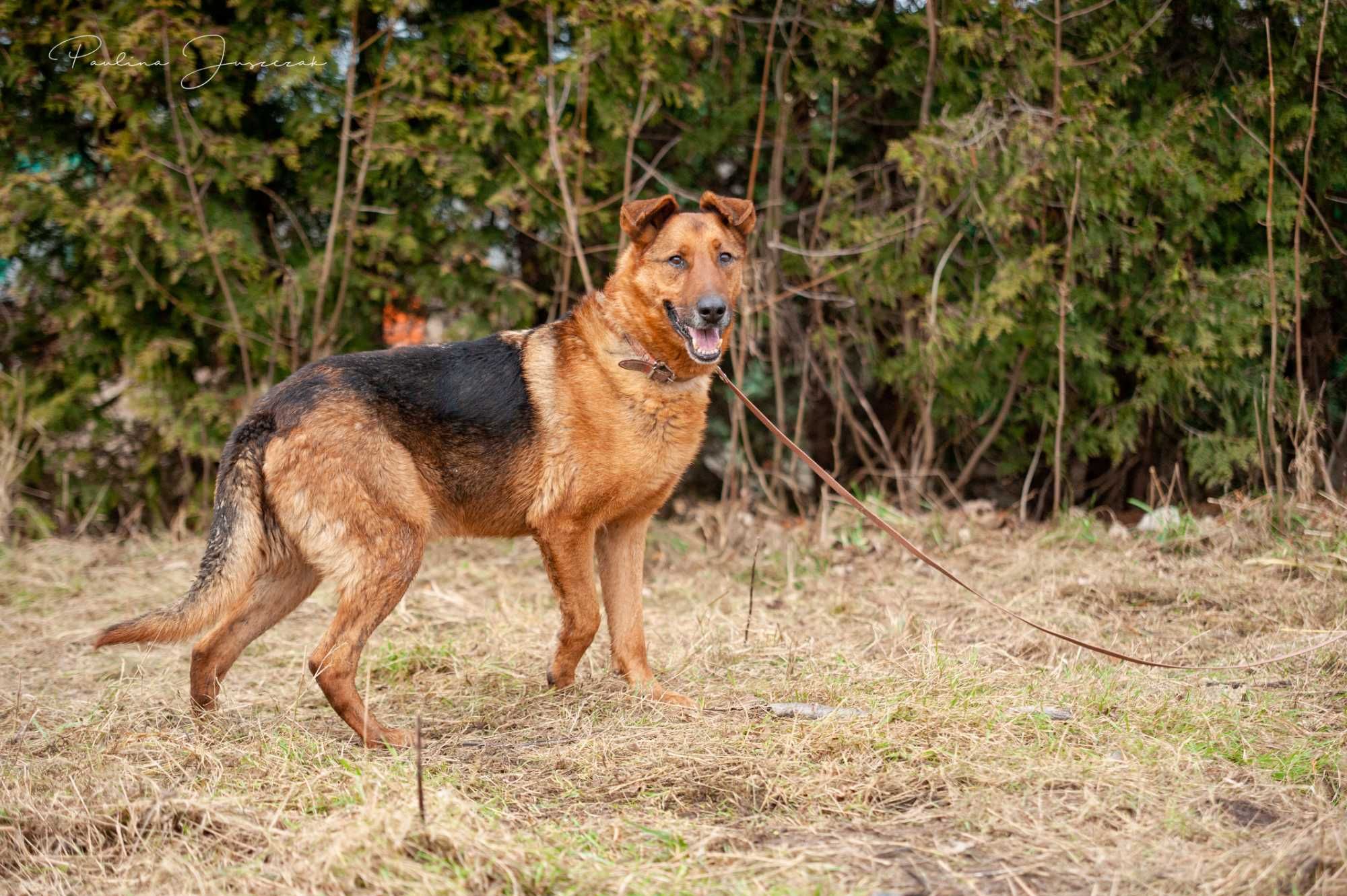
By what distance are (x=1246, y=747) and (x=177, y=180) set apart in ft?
22.1

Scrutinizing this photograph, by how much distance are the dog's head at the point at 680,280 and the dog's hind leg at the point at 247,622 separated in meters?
1.72

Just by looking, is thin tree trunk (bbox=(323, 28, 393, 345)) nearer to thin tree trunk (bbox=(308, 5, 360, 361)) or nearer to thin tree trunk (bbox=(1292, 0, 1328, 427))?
thin tree trunk (bbox=(308, 5, 360, 361))

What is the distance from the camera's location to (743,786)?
11.4 ft

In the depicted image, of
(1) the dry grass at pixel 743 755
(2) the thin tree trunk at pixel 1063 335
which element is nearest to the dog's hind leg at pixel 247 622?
(1) the dry grass at pixel 743 755

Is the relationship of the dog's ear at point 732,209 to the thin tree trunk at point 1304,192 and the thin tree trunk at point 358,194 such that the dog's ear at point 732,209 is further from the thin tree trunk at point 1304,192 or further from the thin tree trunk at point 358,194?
the thin tree trunk at point 1304,192

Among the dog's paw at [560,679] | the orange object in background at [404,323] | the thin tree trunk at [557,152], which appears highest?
the thin tree trunk at [557,152]

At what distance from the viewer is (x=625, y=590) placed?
16.0 ft

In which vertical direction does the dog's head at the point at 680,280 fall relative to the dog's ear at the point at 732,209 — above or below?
below

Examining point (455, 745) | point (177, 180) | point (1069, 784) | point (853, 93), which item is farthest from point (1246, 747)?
point (177, 180)

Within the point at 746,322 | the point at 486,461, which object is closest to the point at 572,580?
the point at 486,461

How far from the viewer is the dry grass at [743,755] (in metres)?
2.88

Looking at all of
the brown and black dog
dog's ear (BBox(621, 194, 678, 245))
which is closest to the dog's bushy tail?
the brown and black dog

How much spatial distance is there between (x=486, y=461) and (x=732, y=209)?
1.57 metres

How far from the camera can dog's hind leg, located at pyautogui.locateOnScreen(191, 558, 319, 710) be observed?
4.38m
